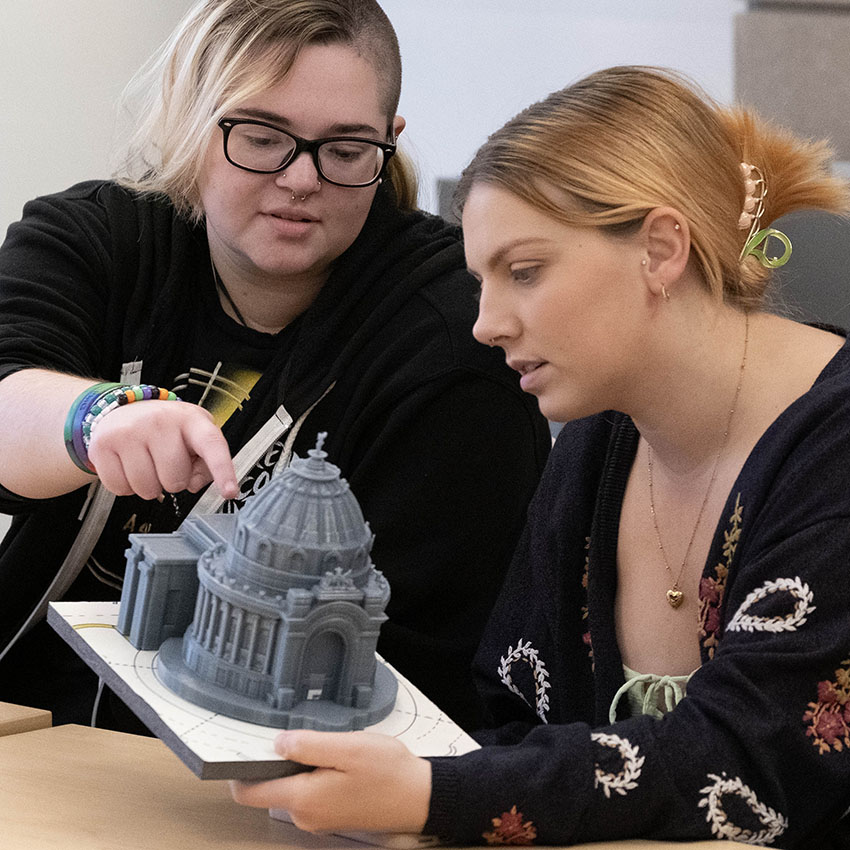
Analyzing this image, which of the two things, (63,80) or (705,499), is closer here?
(705,499)

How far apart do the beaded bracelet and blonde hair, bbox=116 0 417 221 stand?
394 mm

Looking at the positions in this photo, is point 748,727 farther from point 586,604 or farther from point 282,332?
point 282,332

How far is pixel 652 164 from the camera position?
115cm

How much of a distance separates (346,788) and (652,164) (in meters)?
0.64

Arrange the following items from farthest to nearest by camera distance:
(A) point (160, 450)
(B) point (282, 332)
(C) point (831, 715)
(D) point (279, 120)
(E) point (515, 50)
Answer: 1. (E) point (515, 50)
2. (B) point (282, 332)
3. (D) point (279, 120)
4. (A) point (160, 450)
5. (C) point (831, 715)

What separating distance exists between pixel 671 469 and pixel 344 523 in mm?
437

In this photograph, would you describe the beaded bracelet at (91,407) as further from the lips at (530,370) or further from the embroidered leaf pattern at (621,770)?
the embroidered leaf pattern at (621,770)

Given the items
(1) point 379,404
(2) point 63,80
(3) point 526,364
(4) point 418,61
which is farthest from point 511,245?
(2) point 63,80

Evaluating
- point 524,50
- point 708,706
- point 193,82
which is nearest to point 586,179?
point 708,706

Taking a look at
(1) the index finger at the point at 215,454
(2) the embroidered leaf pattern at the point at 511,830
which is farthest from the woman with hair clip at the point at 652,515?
(1) the index finger at the point at 215,454

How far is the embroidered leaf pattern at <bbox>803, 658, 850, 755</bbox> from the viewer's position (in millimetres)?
1003

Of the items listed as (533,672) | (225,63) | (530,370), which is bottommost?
(533,672)

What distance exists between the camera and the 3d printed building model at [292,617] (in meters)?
0.97

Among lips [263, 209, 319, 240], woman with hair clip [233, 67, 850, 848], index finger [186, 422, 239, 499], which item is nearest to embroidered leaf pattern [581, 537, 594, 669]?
woman with hair clip [233, 67, 850, 848]
